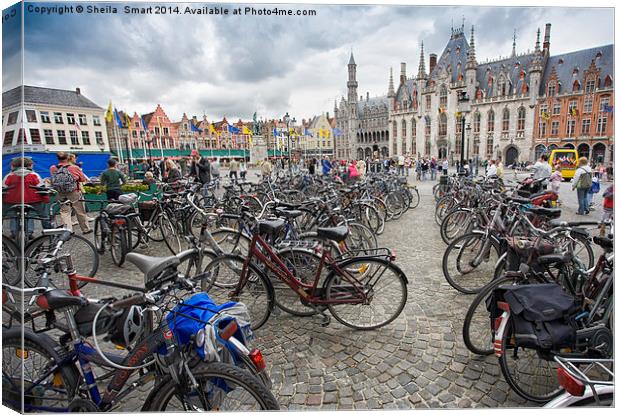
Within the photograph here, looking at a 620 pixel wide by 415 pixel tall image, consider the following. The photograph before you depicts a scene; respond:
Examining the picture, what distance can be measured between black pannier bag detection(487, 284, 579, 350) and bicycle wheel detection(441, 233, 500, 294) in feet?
6.36

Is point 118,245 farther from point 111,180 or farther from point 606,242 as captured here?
point 606,242

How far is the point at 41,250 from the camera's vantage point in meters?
3.86

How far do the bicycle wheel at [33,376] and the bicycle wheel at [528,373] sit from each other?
118 inches

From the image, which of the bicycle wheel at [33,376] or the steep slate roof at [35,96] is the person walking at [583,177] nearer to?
the bicycle wheel at [33,376]

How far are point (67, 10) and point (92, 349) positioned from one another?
9.57 ft

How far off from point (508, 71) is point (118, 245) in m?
53.0

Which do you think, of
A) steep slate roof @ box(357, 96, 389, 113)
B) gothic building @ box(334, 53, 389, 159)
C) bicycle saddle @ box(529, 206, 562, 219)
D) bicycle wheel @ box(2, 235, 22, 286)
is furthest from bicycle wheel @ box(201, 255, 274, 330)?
steep slate roof @ box(357, 96, 389, 113)

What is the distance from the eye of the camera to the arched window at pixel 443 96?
161ft

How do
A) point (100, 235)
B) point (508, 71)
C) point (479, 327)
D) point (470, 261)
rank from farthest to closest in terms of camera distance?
point (508, 71) < point (100, 235) < point (470, 261) < point (479, 327)

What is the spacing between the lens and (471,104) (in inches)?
1818

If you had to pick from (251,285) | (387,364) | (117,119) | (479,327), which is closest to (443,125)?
(117,119)

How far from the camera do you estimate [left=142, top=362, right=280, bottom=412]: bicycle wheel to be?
1.69 m

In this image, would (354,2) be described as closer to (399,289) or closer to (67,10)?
(67,10)

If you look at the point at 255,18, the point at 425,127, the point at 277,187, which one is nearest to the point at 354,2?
the point at 255,18
